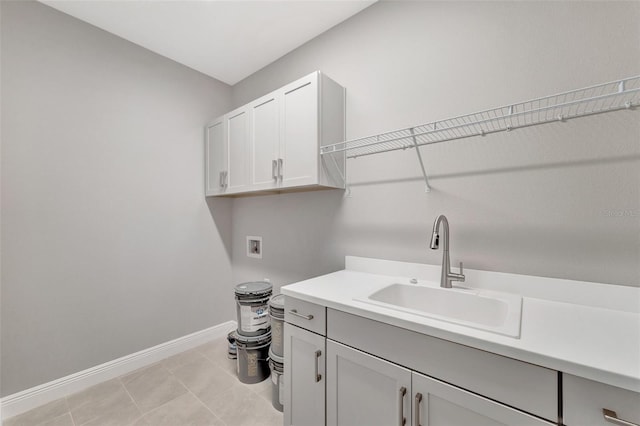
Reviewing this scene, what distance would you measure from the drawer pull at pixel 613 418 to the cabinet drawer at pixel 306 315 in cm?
88

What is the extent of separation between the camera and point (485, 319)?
1.18m

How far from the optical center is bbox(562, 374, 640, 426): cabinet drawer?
615 mm

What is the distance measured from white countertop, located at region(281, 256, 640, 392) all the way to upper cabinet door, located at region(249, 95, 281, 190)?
2.95 ft

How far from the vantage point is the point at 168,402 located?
1679mm

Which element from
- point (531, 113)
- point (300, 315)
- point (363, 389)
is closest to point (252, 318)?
point (300, 315)

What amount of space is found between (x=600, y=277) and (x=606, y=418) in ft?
2.13

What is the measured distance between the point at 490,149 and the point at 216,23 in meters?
2.02

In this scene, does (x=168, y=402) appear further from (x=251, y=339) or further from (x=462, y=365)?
(x=462, y=365)

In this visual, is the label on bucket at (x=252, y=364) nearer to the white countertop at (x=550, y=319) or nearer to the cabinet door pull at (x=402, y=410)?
the white countertop at (x=550, y=319)

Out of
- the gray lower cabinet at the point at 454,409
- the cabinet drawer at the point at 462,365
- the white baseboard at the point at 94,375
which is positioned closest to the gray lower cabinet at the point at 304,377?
the cabinet drawer at the point at 462,365

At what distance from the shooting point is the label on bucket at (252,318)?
193 cm

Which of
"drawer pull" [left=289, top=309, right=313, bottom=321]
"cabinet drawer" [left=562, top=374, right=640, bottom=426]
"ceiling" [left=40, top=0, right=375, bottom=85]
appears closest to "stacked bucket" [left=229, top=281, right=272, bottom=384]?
"drawer pull" [left=289, top=309, right=313, bottom=321]

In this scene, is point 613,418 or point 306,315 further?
point 306,315

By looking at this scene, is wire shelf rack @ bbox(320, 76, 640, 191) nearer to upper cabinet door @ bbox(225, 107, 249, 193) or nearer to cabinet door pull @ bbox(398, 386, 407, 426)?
upper cabinet door @ bbox(225, 107, 249, 193)
